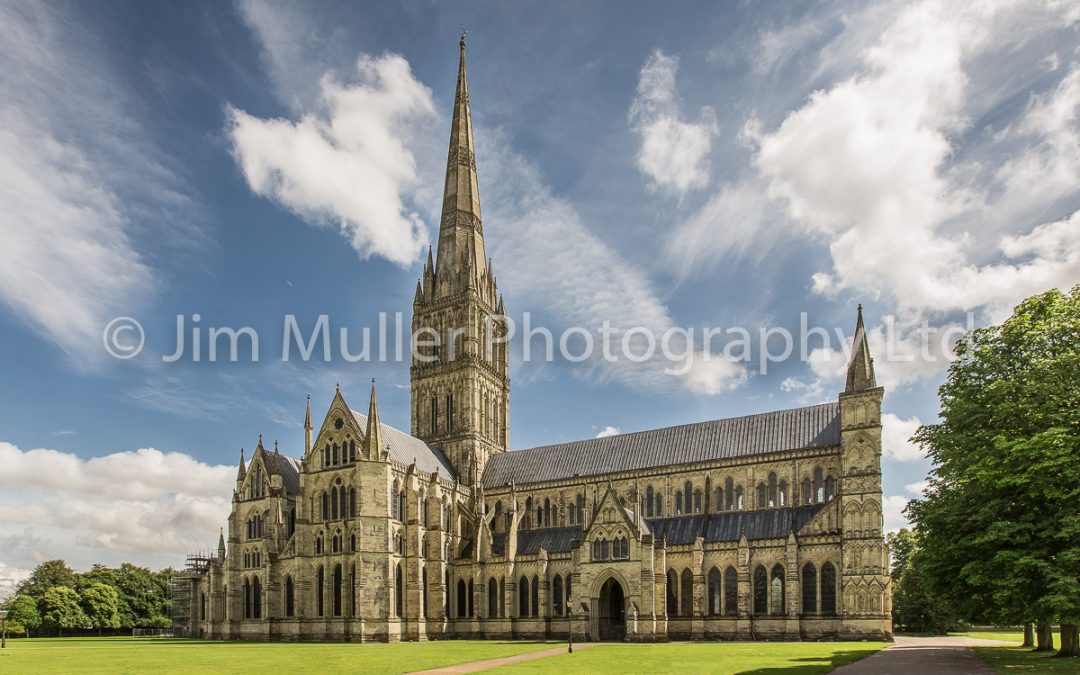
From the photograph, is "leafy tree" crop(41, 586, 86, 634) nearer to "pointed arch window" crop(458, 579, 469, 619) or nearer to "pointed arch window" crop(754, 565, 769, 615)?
"pointed arch window" crop(458, 579, 469, 619)

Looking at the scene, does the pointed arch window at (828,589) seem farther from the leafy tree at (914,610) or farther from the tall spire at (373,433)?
the tall spire at (373,433)

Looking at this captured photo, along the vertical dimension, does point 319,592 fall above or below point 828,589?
Answer: below

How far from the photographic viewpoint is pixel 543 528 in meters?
67.2

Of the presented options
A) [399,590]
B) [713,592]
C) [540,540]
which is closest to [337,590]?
[399,590]

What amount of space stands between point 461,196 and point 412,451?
93.7 feet

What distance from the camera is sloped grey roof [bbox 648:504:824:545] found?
5578 centimetres

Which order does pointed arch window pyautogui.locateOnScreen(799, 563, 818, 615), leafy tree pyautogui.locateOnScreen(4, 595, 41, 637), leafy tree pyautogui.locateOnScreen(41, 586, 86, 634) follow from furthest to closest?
leafy tree pyautogui.locateOnScreen(41, 586, 86, 634) < leafy tree pyautogui.locateOnScreen(4, 595, 41, 637) < pointed arch window pyautogui.locateOnScreen(799, 563, 818, 615)

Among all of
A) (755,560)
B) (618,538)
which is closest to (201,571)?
(618,538)

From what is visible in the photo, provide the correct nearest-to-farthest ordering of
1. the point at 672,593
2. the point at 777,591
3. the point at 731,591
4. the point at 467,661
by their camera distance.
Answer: the point at 467,661 < the point at 777,591 < the point at 731,591 < the point at 672,593

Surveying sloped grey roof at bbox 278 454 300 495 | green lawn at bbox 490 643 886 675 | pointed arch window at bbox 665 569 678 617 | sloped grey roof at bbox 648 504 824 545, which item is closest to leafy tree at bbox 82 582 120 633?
sloped grey roof at bbox 278 454 300 495

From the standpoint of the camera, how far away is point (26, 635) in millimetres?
86625

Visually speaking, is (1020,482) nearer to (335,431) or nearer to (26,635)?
(335,431)

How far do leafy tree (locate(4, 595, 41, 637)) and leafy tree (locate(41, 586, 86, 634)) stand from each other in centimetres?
103

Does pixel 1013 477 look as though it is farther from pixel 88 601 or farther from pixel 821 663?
pixel 88 601
